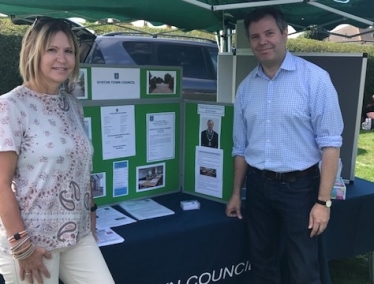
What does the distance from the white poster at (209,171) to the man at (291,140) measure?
29 cm

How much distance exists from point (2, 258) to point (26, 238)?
0.14 metres

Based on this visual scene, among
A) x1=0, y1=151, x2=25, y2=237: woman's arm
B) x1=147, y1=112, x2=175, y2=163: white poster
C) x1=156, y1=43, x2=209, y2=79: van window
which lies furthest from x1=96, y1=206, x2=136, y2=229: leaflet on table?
x1=156, y1=43, x2=209, y2=79: van window

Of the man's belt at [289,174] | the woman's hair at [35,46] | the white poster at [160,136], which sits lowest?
the man's belt at [289,174]

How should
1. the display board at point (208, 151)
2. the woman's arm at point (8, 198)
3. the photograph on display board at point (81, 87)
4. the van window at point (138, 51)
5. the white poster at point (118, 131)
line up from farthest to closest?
the van window at point (138, 51) → the display board at point (208, 151) → the white poster at point (118, 131) → the photograph on display board at point (81, 87) → the woman's arm at point (8, 198)

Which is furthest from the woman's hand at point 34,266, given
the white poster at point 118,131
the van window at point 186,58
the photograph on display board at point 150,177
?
the van window at point 186,58

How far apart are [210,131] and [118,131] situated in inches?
21.2

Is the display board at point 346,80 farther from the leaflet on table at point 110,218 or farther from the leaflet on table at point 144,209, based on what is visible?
the leaflet on table at point 110,218

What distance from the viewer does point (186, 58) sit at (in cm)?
642

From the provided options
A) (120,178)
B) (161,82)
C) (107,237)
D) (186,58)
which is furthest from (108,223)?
(186,58)

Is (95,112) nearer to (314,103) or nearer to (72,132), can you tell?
(72,132)

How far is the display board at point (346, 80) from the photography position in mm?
2906

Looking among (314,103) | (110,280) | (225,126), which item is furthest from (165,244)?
(314,103)

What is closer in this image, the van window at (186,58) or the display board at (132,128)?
the display board at (132,128)

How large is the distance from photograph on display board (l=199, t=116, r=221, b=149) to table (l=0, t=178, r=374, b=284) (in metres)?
0.35
